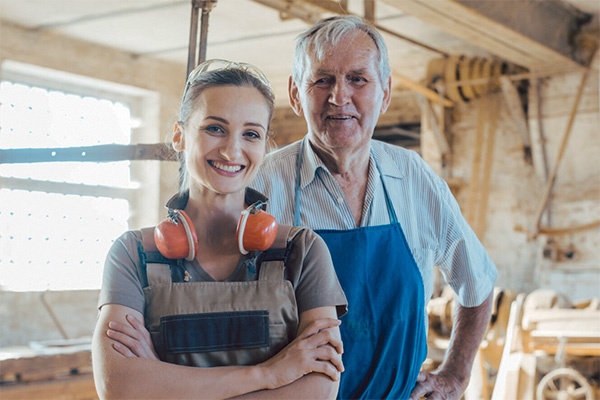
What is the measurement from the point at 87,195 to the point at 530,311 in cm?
591

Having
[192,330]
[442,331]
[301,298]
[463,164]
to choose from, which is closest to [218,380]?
[192,330]

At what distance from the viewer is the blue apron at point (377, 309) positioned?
2064 millimetres

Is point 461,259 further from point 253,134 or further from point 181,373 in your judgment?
point 181,373

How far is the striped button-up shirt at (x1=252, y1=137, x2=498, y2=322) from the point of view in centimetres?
217

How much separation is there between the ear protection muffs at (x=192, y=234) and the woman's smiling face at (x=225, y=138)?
0.12 metres

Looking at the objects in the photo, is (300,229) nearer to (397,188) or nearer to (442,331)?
(397,188)

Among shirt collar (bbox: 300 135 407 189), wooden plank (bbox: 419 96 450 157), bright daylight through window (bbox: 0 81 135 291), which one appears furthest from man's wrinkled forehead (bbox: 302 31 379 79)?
bright daylight through window (bbox: 0 81 135 291)

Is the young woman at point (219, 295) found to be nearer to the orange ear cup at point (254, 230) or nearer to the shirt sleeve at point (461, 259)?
the orange ear cup at point (254, 230)

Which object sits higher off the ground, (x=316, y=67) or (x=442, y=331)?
Answer: (x=316, y=67)

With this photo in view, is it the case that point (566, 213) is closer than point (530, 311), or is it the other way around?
point (530, 311)

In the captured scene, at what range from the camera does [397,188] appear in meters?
2.31

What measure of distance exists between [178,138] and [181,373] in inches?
25.2

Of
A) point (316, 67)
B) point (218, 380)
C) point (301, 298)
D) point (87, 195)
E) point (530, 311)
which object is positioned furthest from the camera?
point (87, 195)

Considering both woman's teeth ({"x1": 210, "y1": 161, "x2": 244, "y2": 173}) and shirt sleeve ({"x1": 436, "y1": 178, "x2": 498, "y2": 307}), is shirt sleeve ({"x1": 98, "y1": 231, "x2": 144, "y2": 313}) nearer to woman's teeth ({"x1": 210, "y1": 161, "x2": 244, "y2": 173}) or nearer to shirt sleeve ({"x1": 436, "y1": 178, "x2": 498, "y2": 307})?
woman's teeth ({"x1": 210, "y1": 161, "x2": 244, "y2": 173})
